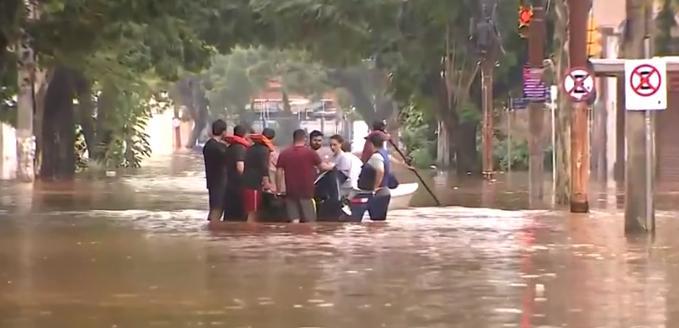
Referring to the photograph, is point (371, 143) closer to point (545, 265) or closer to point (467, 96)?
point (545, 265)

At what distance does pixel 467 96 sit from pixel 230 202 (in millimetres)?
25084

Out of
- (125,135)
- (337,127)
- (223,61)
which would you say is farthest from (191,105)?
(125,135)

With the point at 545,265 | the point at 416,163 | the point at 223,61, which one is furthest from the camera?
the point at 223,61

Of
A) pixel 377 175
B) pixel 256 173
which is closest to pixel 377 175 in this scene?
pixel 377 175

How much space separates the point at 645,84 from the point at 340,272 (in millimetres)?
5397

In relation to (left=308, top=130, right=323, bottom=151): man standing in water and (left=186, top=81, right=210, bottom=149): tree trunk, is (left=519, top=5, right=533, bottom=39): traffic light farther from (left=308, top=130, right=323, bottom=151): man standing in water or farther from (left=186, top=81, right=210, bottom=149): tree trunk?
(left=186, top=81, right=210, bottom=149): tree trunk

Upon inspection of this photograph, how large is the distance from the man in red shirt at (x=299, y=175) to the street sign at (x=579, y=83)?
16.4 feet

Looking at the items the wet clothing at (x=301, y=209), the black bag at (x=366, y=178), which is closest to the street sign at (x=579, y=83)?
the black bag at (x=366, y=178)

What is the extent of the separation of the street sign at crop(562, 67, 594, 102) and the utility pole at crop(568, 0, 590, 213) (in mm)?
705

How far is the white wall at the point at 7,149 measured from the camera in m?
44.6

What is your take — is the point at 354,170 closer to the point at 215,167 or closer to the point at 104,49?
the point at 215,167

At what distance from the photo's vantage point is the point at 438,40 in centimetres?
4350

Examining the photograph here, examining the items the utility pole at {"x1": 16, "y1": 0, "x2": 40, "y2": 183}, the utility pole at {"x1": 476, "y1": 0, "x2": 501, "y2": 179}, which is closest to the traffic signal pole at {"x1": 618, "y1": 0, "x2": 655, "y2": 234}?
the utility pole at {"x1": 16, "y1": 0, "x2": 40, "y2": 183}

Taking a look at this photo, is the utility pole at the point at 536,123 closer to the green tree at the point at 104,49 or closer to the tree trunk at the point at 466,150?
the green tree at the point at 104,49
